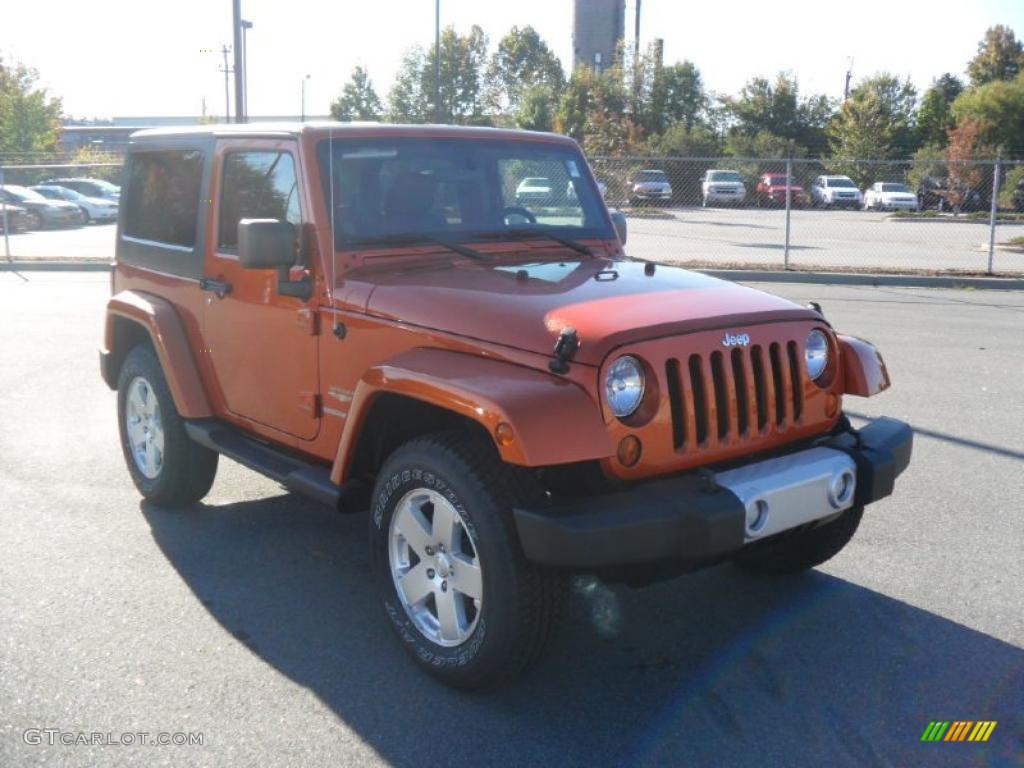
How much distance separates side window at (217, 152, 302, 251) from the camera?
4.65 meters

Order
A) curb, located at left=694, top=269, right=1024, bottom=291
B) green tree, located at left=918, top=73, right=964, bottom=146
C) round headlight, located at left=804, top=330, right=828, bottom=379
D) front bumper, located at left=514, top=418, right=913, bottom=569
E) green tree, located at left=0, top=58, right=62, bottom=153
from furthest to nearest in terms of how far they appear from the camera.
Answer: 1. green tree, located at left=918, top=73, right=964, bottom=146
2. green tree, located at left=0, top=58, right=62, bottom=153
3. curb, located at left=694, top=269, right=1024, bottom=291
4. round headlight, located at left=804, top=330, right=828, bottom=379
5. front bumper, located at left=514, top=418, right=913, bottom=569

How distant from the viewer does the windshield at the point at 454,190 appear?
4.54 meters

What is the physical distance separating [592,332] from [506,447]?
1.70 feet

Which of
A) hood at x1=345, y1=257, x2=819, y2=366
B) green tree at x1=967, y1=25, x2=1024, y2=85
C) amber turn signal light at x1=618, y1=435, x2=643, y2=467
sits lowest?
amber turn signal light at x1=618, y1=435, x2=643, y2=467

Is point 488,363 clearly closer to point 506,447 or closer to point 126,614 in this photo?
point 506,447

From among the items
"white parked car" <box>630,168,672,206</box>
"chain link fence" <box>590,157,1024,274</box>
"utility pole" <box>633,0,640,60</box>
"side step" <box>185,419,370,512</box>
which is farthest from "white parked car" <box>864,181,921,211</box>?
"side step" <box>185,419,370,512</box>

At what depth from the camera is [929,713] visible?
3.57 metres

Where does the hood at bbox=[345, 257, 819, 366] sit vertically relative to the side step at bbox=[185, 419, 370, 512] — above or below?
above

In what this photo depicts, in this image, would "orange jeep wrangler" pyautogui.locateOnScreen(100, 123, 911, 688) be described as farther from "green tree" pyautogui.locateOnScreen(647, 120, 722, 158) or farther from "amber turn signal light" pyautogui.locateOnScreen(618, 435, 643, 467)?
"green tree" pyautogui.locateOnScreen(647, 120, 722, 158)

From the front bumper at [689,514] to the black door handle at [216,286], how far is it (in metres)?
2.27

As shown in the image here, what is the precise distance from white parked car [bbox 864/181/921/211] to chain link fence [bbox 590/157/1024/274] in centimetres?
4

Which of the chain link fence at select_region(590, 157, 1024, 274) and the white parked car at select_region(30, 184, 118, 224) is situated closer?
the chain link fence at select_region(590, 157, 1024, 274)

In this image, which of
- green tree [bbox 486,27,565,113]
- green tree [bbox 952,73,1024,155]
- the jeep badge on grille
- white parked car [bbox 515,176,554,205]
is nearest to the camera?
the jeep badge on grille

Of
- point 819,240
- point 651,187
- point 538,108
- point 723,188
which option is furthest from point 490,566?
point 538,108
